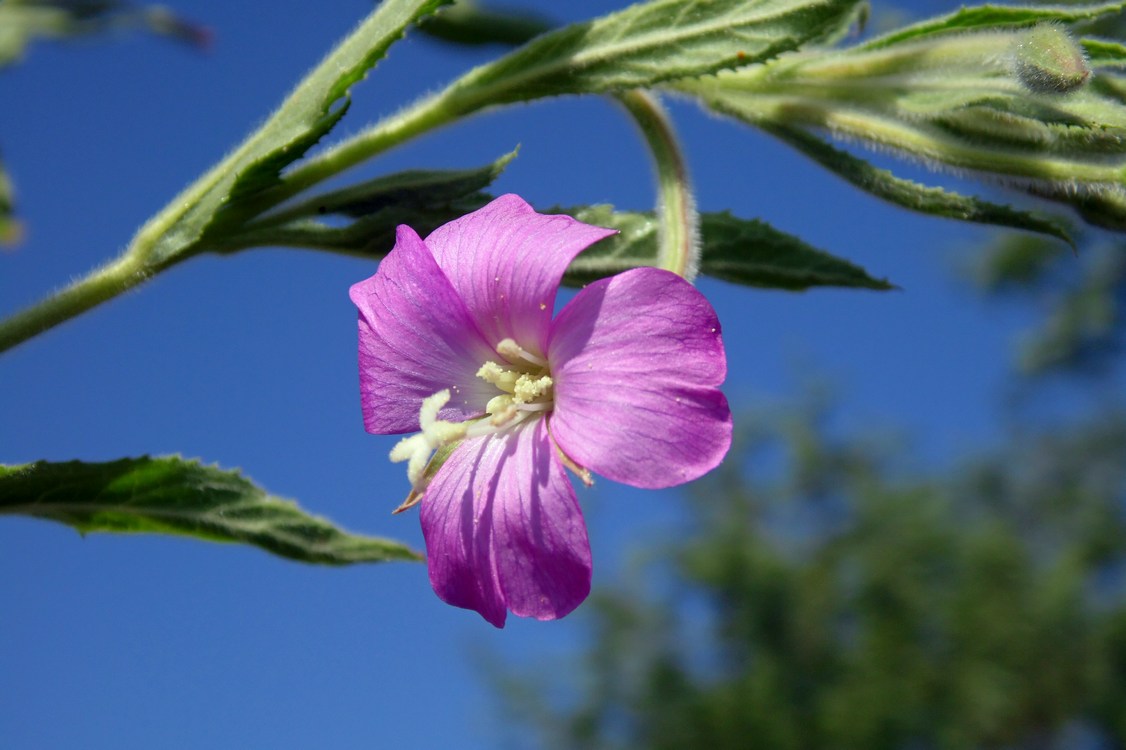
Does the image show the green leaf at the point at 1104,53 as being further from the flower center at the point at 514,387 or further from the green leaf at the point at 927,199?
the flower center at the point at 514,387

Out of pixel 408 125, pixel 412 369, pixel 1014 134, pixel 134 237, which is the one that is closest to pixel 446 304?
pixel 412 369

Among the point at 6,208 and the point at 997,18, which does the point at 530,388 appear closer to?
the point at 997,18

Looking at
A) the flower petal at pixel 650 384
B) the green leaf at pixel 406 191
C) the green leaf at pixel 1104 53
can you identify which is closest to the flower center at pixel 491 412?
the flower petal at pixel 650 384

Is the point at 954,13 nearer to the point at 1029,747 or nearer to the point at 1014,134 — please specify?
the point at 1014,134

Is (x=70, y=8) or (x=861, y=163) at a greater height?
(x=70, y=8)

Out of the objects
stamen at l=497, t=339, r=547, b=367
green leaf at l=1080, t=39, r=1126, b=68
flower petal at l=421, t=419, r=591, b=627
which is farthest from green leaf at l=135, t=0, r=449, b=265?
green leaf at l=1080, t=39, r=1126, b=68

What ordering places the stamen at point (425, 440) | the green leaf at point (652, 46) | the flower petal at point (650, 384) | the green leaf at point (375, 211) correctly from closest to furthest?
the flower petal at point (650, 384) < the stamen at point (425, 440) < the green leaf at point (652, 46) < the green leaf at point (375, 211)

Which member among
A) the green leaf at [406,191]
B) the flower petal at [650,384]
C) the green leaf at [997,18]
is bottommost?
the flower petal at [650,384]
